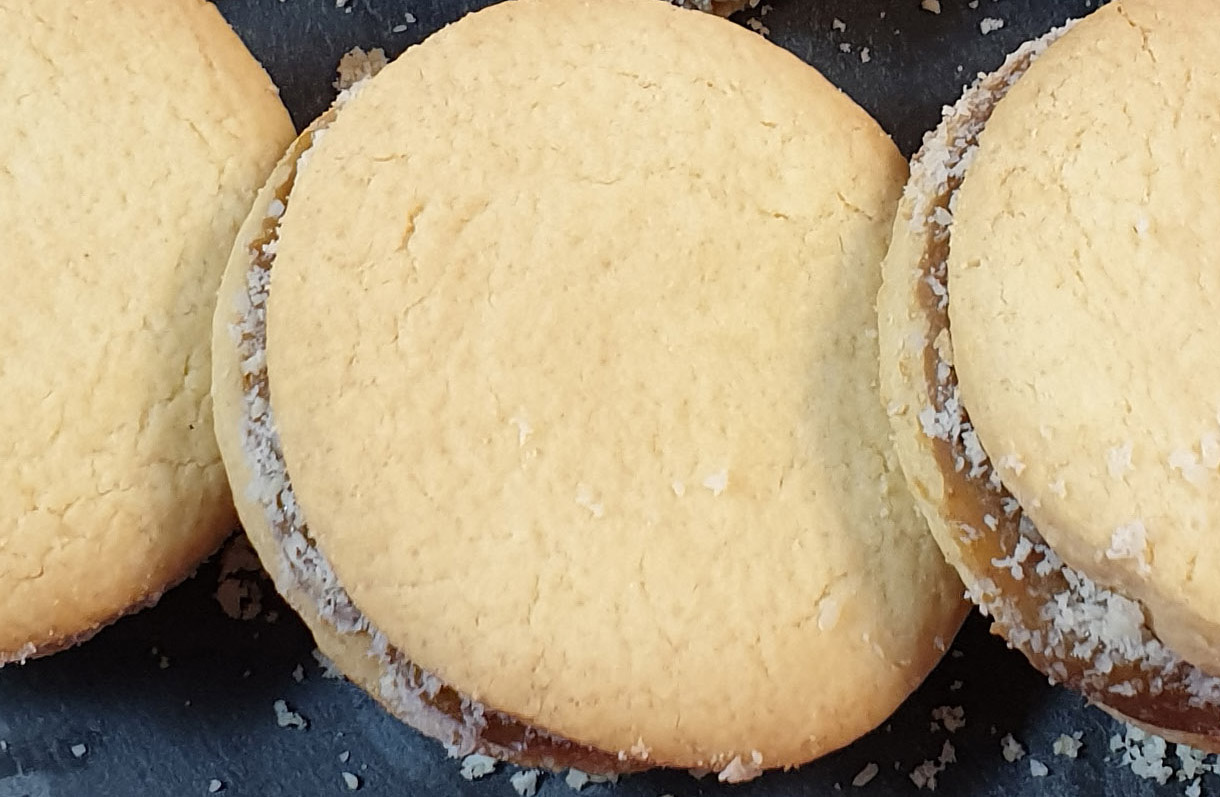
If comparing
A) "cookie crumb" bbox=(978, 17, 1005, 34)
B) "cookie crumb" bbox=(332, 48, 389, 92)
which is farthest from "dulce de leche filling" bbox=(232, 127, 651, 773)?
"cookie crumb" bbox=(978, 17, 1005, 34)

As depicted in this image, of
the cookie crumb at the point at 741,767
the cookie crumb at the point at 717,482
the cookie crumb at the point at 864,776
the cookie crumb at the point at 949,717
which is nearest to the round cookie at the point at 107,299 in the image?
the cookie crumb at the point at 717,482

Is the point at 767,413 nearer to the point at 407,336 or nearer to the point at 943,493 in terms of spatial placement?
the point at 943,493

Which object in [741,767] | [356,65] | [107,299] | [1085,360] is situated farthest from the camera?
[356,65]

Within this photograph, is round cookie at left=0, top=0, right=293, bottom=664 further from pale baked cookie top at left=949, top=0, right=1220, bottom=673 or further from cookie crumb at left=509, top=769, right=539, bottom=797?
pale baked cookie top at left=949, top=0, right=1220, bottom=673

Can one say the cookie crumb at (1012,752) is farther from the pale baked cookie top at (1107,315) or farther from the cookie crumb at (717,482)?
the cookie crumb at (717,482)

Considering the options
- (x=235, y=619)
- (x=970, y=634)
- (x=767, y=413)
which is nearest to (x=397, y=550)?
(x=767, y=413)

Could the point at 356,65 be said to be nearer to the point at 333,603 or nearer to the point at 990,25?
the point at 333,603

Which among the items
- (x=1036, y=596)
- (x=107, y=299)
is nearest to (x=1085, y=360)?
(x=1036, y=596)
